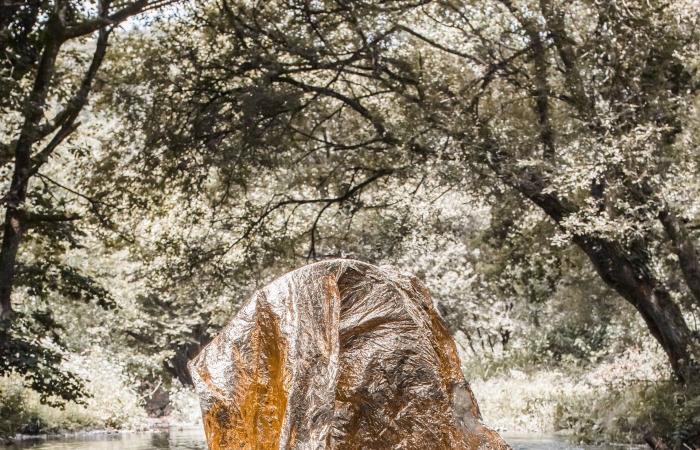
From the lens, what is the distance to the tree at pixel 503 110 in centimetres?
1227

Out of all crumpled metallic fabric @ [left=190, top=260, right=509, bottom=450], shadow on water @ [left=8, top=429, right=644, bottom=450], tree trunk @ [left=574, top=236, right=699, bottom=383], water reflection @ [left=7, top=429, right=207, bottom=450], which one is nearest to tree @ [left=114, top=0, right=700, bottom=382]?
tree trunk @ [left=574, top=236, right=699, bottom=383]

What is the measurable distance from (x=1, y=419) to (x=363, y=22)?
36.9 ft

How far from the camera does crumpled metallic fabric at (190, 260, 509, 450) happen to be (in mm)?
4375

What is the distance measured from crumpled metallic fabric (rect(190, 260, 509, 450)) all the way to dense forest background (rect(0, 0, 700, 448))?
7.15 metres

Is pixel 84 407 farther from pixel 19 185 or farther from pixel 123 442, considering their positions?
pixel 19 185

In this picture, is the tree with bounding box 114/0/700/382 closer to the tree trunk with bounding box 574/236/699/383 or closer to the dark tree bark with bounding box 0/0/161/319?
the tree trunk with bounding box 574/236/699/383

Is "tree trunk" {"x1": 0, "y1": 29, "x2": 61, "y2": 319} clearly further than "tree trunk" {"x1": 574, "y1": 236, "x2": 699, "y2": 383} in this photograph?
No

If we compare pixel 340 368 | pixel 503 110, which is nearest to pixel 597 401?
pixel 503 110

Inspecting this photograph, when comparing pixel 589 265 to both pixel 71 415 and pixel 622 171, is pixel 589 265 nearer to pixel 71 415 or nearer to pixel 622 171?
pixel 622 171

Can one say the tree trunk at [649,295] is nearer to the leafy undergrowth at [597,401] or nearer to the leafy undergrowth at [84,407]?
the leafy undergrowth at [597,401]

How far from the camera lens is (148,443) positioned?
60.0 feet

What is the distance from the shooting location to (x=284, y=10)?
14.1m

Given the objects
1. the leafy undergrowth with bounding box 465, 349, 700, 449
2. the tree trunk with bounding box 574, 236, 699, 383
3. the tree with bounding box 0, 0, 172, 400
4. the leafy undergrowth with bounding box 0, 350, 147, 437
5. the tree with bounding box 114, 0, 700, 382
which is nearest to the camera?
the tree with bounding box 0, 0, 172, 400

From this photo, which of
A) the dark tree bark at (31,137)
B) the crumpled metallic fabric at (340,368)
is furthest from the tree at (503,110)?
the crumpled metallic fabric at (340,368)
